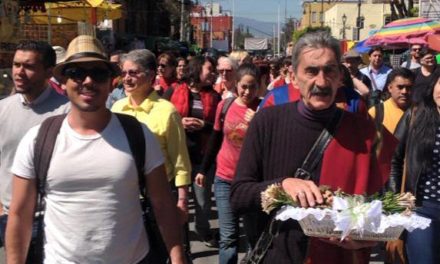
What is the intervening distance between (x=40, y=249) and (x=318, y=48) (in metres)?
1.51

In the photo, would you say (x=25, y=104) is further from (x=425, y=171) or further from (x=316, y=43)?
(x=425, y=171)

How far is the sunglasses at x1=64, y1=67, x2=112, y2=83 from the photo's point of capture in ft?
9.71

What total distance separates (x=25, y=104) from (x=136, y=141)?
1.46m

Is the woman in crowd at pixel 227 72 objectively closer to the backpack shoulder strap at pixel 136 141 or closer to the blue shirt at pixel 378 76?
the blue shirt at pixel 378 76

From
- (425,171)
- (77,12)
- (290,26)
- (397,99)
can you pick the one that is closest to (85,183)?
(425,171)

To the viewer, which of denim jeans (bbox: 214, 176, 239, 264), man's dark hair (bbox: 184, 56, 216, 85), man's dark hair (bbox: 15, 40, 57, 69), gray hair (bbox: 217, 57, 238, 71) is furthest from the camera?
gray hair (bbox: 217, 57, 238, 71)

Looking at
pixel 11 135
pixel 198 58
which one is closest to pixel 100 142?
pixel 11 135

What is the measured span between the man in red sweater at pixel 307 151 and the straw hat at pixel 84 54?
753 millimetres

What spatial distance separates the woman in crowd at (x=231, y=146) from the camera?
5.45 metres

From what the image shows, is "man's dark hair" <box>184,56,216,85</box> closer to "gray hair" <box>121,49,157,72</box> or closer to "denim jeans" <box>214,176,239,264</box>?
"denim jeans" <box>214,176,239,264</box>

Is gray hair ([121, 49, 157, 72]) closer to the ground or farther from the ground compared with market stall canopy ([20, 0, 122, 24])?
closer to the ground

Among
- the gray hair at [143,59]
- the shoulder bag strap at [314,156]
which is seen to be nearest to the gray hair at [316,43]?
the shoulder bag strap at [314,156]

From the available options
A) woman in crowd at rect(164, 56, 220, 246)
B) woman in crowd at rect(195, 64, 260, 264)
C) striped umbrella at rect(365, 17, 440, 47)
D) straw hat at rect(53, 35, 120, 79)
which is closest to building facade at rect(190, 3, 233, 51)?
striped umbrella at rect(365, 17, 440, 47)

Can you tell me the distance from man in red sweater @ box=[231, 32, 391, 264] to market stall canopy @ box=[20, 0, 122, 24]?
1327 centimetres
